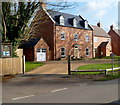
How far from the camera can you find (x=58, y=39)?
1391 inches

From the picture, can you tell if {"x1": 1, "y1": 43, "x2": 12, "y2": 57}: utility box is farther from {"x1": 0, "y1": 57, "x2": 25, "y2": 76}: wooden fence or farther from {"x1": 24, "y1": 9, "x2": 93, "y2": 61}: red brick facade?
{"x1": 24, "y1": 9, "x2": 93, "y2": 61}: red brick facade

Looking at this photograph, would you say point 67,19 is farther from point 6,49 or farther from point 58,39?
point 6,49

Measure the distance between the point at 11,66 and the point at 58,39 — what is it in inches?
795

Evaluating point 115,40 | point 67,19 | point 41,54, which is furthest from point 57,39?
point 115,40

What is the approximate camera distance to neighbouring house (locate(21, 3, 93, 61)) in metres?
32.6

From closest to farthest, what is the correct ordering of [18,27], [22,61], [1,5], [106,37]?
[22,61]
[1,5]
[18,27]
[106,37]

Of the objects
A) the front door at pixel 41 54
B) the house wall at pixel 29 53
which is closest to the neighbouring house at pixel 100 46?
the front door at pixel 41 54

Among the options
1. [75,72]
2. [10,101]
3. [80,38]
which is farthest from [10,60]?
[80,38]

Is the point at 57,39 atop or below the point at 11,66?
atop

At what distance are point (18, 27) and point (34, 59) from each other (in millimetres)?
12496

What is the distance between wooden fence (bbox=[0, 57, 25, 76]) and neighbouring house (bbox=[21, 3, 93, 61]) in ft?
45.1

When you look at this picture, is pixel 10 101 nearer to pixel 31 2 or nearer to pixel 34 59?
pixel 31 2

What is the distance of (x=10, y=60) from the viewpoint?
15719 mm

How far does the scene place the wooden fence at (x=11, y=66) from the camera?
15.3 meters
